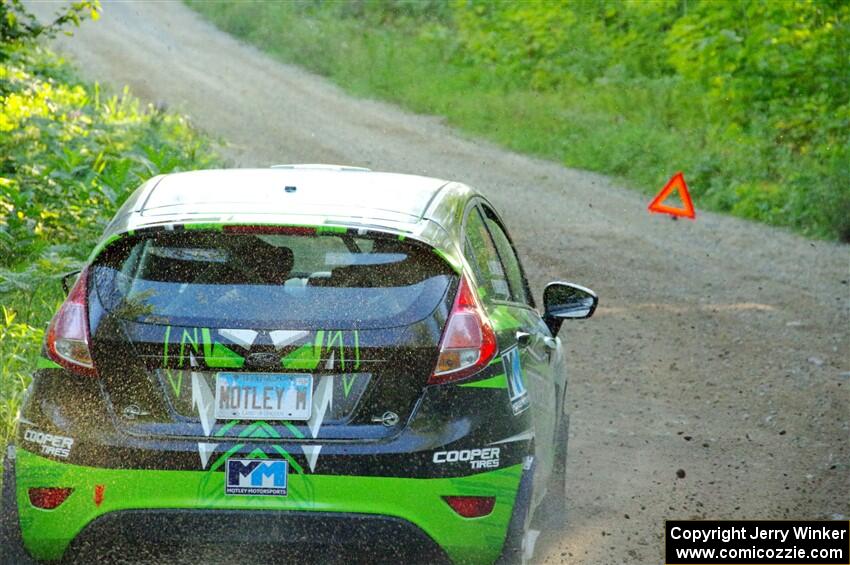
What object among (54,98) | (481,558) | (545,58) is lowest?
(545,58)

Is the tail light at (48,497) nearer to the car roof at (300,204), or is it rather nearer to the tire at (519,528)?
the car roof at (300,204)

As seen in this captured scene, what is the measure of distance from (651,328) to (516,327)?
20.7ft

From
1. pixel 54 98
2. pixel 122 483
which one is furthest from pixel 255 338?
pixel 54 98

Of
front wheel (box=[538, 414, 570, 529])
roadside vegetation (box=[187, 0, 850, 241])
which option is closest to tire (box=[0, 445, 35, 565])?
front wheel (box=[538, 414, 570, 529])

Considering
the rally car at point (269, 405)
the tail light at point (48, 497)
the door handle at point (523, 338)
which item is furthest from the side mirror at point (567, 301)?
the tail light at point (48, 497)

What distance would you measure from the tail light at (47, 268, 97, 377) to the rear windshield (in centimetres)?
7

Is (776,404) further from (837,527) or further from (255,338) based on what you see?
(255,338)

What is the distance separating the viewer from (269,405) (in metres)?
4.22

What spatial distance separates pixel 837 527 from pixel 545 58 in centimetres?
2206

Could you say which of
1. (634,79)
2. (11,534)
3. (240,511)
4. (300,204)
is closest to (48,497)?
(11,534)

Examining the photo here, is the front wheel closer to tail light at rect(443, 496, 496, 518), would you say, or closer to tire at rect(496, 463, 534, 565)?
tire at rect(496, 463, 534, 565)

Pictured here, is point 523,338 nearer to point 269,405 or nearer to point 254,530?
point 269,405

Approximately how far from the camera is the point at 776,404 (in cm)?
877

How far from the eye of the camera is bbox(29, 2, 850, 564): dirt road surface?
6.74 m
